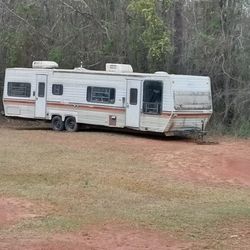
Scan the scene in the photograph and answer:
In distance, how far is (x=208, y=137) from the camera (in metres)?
21.5

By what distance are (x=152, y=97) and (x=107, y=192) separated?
29.1 feet

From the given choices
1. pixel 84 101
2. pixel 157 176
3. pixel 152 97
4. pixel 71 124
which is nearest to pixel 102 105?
pixel 84 101

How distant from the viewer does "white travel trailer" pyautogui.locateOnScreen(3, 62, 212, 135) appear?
19734 millimetres

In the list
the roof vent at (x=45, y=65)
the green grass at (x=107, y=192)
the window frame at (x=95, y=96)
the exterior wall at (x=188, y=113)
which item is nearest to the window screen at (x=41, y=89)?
the roof vent at (x=45, y=65)

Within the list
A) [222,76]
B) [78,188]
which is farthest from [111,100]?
[78,188]

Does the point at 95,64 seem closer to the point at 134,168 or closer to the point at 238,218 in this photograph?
the point at 134,168

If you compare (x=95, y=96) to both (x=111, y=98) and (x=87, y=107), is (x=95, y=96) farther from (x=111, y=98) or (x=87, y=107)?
(x=111, y=98)

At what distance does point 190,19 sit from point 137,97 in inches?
205

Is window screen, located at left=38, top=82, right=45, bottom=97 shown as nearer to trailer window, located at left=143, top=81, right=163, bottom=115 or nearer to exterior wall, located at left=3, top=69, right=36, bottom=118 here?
exterior wall, located at left=3, top=69, right=36, bottom=118

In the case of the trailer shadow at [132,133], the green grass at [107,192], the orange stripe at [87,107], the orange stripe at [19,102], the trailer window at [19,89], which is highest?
the trailer window at [19,89]

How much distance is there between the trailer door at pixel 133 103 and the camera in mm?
20312

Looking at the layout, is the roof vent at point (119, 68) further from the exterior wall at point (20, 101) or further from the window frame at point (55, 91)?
the exterior wall at point (20, 101)

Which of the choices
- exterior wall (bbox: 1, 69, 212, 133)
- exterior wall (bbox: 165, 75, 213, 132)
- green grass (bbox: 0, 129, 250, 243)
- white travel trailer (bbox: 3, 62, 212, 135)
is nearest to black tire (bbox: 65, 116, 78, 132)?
white travel trailer (bbox: 3, 62, 212, 135)

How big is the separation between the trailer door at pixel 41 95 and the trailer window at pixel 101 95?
202cm
